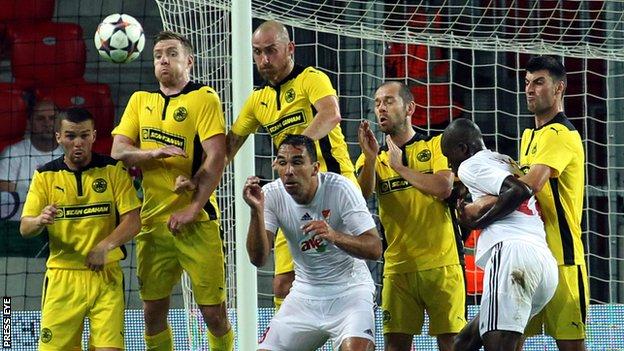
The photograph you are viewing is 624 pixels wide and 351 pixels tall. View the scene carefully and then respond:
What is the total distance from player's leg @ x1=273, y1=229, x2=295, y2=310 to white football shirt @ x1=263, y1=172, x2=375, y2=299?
58 cm

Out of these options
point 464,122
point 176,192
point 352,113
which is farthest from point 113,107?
point 464,122

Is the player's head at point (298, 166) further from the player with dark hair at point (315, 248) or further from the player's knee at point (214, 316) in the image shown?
the player's knee at point (214, 316)

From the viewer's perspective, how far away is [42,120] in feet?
38.9

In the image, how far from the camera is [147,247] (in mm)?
7113

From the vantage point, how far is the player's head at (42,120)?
1170 centimetres

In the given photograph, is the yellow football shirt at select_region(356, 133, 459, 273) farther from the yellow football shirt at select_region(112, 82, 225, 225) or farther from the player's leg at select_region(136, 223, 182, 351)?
the player's leg at select_region(136, 223, 182, 351)

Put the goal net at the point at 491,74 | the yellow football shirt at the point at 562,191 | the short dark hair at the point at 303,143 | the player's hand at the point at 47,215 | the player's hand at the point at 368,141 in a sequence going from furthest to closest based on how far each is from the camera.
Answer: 1. the goal net at the point at 491,74
2. the player's hand at the point at 368,141
3. the player's hand at the point at 47,215
4. the yellow football shirt at the point at 562,191
5. the short dark hair at the point at 303,143

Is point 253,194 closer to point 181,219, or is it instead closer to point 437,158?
point 181,219

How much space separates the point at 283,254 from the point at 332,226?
766 millimetres

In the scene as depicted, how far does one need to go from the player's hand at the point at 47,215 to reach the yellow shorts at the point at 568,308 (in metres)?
2.75

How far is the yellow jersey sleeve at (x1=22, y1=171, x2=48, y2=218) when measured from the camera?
7012 mm

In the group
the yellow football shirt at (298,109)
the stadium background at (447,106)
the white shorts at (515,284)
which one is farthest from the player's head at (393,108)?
the stadium background at (447,106)

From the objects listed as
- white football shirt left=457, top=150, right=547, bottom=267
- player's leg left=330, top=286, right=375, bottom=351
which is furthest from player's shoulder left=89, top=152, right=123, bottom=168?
white football shirt left=457, top=150, right=547, bottom=267

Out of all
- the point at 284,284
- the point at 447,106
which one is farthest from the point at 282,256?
the point at 447,106
